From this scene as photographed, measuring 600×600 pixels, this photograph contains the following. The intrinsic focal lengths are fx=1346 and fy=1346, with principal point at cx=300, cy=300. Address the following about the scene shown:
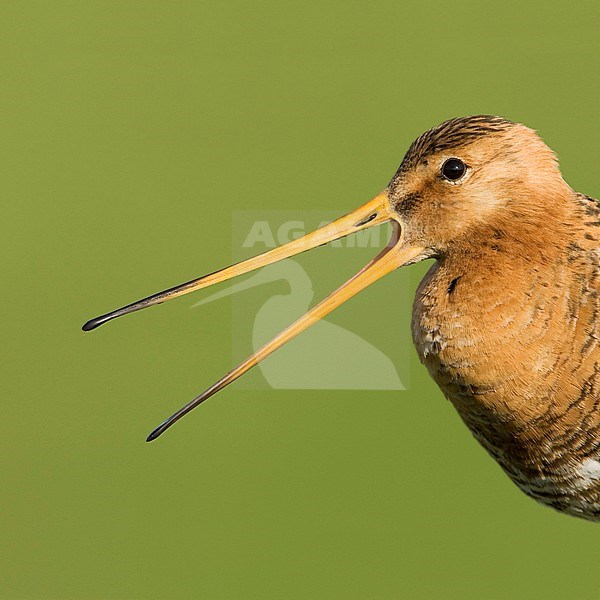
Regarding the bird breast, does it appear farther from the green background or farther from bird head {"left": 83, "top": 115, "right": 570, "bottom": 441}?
the green background

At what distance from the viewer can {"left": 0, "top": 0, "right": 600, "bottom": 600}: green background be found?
655cm

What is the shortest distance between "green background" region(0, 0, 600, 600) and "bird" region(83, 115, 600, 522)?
6.78ft

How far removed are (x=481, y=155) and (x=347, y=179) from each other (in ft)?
16.1

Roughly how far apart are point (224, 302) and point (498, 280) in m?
4.45

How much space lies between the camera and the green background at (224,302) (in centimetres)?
655

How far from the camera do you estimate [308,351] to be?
7.25m

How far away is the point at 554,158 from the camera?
4.24m

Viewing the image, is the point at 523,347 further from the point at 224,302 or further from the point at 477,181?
the point at 224,302
